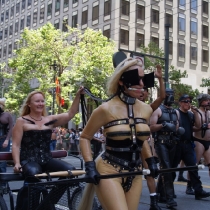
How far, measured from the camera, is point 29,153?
17.9 ft

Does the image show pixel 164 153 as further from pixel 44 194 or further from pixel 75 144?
pixel 75 144

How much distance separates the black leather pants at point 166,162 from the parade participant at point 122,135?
302cm

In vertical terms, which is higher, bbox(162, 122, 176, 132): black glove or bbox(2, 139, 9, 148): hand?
bbox(162, 122, 176, 132): black glove

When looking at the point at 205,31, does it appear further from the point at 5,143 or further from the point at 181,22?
the point at 5,143

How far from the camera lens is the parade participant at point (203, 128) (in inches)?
307

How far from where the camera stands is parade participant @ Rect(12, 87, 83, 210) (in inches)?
208

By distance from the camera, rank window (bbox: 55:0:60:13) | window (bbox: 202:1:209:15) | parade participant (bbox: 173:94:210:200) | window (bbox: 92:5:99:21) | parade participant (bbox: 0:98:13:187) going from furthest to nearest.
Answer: window (bbox: 55:0:60:13) → window (bbox: 202:1:209:15) → window (bbox: 92:5:99:21) → parade participant (bbox: 0:98:13:187) → parade participant (bbox: 173:94:210:200)

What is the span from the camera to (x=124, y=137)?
3.71 metres

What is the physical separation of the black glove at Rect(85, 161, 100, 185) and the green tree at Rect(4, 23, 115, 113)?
1176 inches

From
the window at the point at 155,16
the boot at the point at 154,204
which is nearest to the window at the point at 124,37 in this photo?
the window at the point at 155,16

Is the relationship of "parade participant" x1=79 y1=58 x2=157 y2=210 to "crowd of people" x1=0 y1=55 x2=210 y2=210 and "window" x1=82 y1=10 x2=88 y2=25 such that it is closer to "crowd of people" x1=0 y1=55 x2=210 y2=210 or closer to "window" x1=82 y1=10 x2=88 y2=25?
"crowd of people" x1=0 y1=55 x2=210 y2=210

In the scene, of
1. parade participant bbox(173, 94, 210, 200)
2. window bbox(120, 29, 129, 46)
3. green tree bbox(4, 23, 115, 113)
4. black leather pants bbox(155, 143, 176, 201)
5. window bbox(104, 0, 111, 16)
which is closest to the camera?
black leather pants bbox(155, 143, 176, 201)

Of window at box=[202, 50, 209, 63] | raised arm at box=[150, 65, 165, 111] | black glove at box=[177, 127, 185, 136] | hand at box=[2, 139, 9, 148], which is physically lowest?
hand at box=[2, 139, 9, 148]

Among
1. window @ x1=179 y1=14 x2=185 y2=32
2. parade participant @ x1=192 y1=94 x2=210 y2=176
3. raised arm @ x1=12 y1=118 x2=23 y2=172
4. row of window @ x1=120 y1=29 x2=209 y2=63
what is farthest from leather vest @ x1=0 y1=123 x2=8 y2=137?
window @ x1=179 y1=14 x2=185 y2=32
